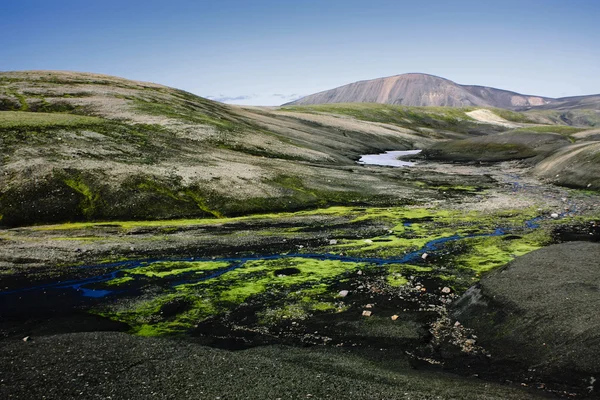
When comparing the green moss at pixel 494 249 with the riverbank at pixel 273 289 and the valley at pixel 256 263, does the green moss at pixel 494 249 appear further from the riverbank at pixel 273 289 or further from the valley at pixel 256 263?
the valley at pixel 256 263

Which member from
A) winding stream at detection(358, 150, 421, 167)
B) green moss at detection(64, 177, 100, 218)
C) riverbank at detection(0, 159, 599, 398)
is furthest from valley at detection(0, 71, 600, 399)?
winding stream at detection(358, 150, 421, 167)

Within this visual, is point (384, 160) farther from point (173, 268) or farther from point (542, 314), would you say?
point (542, 314)

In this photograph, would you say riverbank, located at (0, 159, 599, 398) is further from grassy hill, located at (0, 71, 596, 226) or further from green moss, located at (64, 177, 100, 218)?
grassy hill, located at (0, 71, 596, 226)

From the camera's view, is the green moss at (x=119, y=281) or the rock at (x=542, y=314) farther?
the green moss at (x=119, y=281)

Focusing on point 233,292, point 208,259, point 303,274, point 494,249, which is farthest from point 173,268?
point 494,249

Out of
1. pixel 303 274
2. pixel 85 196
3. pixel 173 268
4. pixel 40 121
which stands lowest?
pixel 173 268

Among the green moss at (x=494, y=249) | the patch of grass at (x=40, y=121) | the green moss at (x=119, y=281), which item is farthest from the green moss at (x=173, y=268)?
the patch of grass at (x=40, y=121)

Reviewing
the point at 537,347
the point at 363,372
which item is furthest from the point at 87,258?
the point at 537,347

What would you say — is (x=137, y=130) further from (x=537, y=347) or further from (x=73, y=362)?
(x=537, y=347)

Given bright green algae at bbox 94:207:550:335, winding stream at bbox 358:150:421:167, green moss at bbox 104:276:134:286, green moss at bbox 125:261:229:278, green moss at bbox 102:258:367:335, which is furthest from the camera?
winding stream at bbox 358:150:421:167
